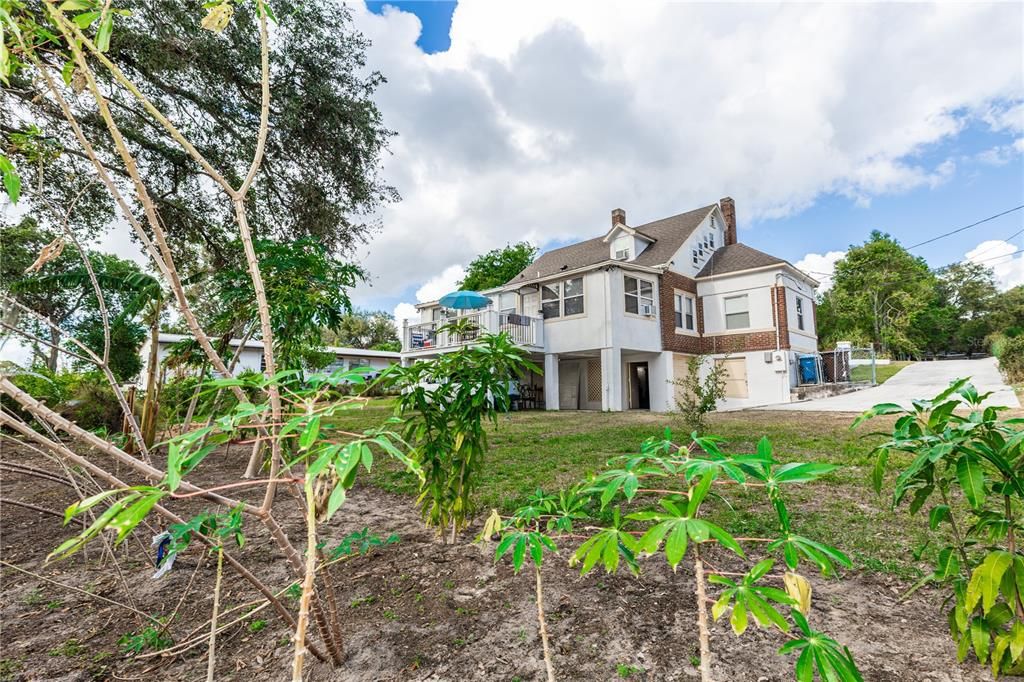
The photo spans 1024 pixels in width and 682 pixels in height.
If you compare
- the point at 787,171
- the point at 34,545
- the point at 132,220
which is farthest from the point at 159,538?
the point at 787,171

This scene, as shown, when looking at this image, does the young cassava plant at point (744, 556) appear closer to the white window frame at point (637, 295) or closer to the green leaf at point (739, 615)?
the green leaf at point (739, 615)

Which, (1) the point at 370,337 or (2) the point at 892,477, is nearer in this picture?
(2) the point at 892,477

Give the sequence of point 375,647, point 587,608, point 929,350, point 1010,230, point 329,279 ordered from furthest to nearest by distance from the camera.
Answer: point 929,350, point 1010,230, point 329,279, point 587,608, point 375,647

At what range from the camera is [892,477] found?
4.43 metres

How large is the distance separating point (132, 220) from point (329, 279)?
3.89 metres

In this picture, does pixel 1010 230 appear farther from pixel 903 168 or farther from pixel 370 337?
pixel 370 337

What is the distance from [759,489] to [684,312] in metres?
13.3

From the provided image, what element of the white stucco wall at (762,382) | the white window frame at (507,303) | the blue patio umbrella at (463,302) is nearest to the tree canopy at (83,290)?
the blue patio umbrella at (463,302)

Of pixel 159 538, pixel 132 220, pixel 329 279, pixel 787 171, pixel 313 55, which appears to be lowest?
pixel 159 538

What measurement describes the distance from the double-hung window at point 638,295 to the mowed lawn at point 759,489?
5.56 meters

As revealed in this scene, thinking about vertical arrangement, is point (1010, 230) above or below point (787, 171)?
below

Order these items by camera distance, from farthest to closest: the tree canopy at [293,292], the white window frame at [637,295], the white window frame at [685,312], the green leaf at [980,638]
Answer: the white window frame at [685,312]
the white window frame at [637,295]
the tree canopy at [293,292]
the green leaf at [980,638]

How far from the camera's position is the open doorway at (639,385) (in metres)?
18.6

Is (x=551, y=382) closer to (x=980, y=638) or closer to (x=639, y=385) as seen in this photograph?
(x=639, y=385)
